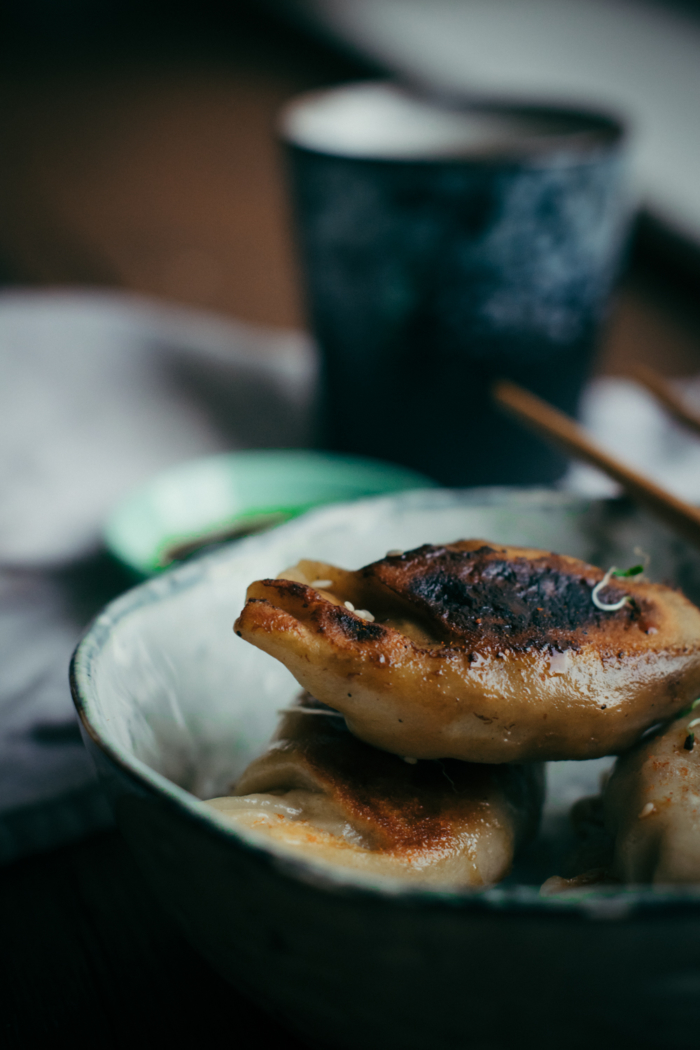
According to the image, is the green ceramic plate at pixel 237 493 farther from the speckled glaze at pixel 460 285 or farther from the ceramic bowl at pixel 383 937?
the ceramic bowl at pixel 383 937

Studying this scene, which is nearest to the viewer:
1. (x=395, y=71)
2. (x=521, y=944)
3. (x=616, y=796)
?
(x=521, y=944)

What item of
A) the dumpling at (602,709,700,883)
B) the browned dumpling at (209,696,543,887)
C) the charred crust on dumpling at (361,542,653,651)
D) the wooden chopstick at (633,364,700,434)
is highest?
the charred crust on dumpling at (361,542,653,651)

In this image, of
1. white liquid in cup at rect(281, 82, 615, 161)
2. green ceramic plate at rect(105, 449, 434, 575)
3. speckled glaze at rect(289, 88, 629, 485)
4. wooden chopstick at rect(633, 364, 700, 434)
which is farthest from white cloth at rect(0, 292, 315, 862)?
wooden chopstick at rect(633, 364, 700, 434)

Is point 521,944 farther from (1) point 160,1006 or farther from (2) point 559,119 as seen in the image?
(2) point 559,119

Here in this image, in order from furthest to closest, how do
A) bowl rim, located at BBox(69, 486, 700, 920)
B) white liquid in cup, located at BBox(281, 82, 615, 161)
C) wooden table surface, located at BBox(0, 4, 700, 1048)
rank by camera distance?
white liquid in cup, located at BBox(281, 82, 615, 161) → wooden table surface, located at BBox(0, 4, 700, 1048) → bowl rim, located at BBox(69, 486, 700, 920)

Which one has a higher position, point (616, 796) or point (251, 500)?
point (616, 796)

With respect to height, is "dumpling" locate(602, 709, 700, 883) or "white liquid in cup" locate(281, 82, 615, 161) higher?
"white liquid in cup" locate(281, 82, 615, 161)

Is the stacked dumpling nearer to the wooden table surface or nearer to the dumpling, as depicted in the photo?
the dumpling

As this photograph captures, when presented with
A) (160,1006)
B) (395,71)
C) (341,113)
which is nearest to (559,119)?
(341,113)
